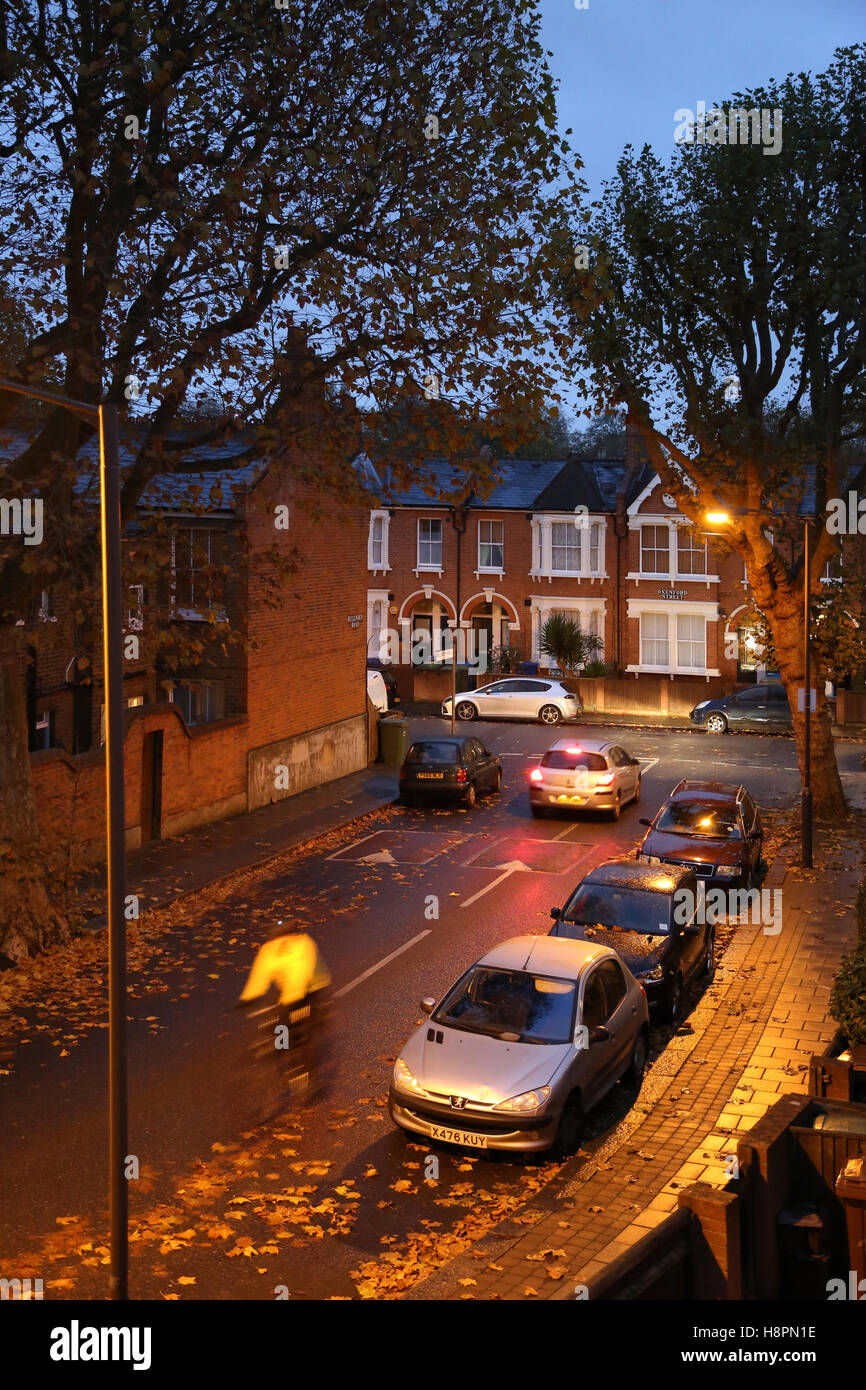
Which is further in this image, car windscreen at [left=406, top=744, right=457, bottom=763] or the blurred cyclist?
car windscreen at [left=406, top=744, right=457, bottom=763]

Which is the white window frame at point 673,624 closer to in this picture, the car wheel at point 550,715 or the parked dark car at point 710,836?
the car wheel at point 550,715

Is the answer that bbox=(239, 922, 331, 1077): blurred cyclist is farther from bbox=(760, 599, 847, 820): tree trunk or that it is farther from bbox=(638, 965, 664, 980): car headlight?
bbox=(760, 599, 847, 820): tree trunk

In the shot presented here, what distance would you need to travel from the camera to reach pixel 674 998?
50.9 ft

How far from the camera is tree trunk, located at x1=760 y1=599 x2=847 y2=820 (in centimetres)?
2616

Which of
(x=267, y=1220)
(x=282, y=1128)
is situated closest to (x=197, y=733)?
(x=282, y=1128)

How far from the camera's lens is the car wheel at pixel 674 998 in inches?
604

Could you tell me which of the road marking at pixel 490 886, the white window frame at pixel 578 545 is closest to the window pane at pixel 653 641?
the white window frame at pixel 578 545

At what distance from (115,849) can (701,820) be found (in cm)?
1504

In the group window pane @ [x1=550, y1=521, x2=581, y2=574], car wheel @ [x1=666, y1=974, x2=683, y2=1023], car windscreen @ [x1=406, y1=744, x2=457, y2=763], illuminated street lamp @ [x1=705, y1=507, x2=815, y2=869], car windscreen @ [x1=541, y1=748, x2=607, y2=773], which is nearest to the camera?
car wheel @ [x1=666, y1=974, x2=683, y2=1023]

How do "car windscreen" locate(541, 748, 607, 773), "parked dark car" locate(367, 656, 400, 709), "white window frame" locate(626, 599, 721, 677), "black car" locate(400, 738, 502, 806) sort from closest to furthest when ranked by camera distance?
"car windscreen" locate(541, 748, 607, 773), "black car" locate(400, 738, 502, 806), "parked dark car" locate(367, 656, 400, 709), "white window frame" locate(626, 599, 721, 677)

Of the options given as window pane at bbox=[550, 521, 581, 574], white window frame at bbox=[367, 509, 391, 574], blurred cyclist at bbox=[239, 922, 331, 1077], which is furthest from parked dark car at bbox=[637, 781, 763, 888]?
white window frame at bbox=[367, 509, 391, 574]

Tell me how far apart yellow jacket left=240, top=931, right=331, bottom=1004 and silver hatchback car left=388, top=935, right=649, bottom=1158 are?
1271mm

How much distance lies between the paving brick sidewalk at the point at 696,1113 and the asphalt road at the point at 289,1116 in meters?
0.41

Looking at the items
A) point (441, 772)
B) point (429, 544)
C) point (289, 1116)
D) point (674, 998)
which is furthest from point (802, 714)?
point (429, 544)
